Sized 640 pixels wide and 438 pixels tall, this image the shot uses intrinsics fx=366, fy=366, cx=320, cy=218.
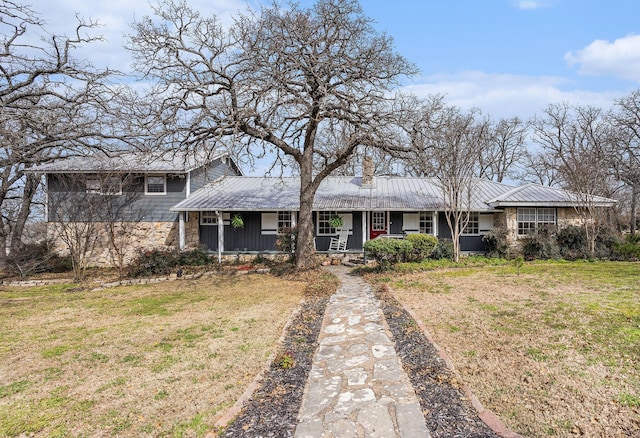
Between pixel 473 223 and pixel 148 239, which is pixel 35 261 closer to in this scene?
pixel 148 239

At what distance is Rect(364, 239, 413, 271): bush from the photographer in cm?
1230

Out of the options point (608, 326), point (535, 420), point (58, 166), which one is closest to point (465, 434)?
point (535, 420)

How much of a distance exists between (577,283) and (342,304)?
6.49 metres

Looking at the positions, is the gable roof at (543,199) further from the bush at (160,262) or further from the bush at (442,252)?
the bush at (160,262)

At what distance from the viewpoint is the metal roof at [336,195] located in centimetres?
1596

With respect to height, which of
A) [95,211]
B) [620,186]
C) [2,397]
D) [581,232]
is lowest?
[2,397]

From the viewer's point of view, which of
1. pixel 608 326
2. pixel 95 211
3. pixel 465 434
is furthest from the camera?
pixel 95 211

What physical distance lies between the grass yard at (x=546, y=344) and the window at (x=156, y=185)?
11.7 meters

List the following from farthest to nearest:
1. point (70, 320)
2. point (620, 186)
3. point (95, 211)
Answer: point (620, 186) → point (95, 211) → point (70, 320)

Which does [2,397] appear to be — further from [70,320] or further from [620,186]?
[620,186]

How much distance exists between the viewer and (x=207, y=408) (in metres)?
3.79

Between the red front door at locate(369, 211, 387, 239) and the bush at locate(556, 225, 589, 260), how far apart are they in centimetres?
717

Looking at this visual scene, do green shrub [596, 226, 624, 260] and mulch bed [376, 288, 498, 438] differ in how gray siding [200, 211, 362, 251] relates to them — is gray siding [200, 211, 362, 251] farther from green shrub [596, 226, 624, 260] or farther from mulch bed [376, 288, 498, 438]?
mulch bed [376, 288, 498, 438]

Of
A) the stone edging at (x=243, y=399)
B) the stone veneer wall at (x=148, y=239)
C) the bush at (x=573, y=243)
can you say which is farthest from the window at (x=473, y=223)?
the stone edging at (x=243, y=399)
